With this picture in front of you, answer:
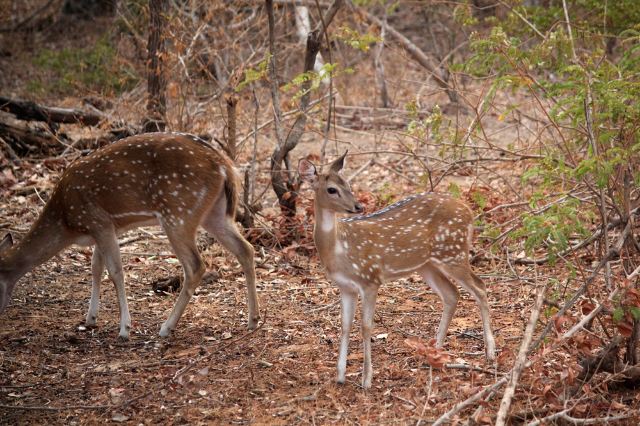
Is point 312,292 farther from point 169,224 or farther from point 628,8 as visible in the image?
point 628,8

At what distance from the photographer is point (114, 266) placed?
780 centimetres

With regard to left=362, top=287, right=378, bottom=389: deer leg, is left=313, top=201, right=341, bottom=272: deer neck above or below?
above

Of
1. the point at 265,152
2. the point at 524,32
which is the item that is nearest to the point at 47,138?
the point at 265,152

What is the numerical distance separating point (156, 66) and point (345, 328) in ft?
16.5

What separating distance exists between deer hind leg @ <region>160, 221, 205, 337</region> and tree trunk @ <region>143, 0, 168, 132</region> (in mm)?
2938

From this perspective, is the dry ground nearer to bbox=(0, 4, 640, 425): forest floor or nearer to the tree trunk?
bbox=(0, 4, 640, 425): forest floor

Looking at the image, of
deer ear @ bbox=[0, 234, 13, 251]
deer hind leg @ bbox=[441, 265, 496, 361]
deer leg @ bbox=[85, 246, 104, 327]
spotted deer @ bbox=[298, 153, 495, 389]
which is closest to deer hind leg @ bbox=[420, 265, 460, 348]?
spotted deer @ bbox=[298, 153, 495, 389]

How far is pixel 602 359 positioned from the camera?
6223 mm

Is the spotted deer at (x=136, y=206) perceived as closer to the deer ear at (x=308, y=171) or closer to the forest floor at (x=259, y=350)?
the forest floor at (x=259, y=350)

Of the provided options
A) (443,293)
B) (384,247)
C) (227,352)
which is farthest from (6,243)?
(443,293)

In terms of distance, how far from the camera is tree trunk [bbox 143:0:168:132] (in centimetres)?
1046

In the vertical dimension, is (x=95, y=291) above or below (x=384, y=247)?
below

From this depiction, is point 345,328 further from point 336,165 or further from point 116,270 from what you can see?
point 116,270

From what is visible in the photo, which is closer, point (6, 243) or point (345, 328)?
point (345, 328)
